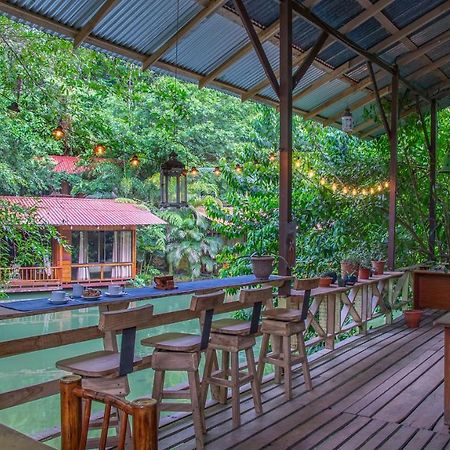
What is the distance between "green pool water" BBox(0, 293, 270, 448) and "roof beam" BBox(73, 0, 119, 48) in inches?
154

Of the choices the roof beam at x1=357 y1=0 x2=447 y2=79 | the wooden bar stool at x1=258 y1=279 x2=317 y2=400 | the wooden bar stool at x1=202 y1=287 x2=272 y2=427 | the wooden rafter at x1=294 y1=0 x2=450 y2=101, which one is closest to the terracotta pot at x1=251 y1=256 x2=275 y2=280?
the wooden bar stool at x1=258 y1=279 x2=317 y2=400

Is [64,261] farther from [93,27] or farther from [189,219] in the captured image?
[93,27]

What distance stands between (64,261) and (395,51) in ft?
44.3

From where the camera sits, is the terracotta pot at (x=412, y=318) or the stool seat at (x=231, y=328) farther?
the terracotta pot at (x=412, y=318)

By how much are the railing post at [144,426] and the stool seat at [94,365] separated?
4.62 ft

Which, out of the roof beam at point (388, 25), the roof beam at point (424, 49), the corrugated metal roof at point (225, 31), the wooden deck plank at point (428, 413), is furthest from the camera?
the roof beam at point (424, 49)

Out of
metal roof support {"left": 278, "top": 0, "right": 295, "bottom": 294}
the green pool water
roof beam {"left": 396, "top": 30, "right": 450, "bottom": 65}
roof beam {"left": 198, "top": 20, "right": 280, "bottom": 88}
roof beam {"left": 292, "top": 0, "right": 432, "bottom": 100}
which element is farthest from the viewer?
the green pool water

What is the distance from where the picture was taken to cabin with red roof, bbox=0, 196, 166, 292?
16156mm

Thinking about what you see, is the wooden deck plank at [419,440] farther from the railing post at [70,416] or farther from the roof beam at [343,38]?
the roof beam at [343,38]

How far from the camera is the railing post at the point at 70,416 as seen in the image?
4.28ft

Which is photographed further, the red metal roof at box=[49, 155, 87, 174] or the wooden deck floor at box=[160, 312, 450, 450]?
the red metal roof at box=[49, 155, 87, 174]

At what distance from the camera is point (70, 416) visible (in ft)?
4.34

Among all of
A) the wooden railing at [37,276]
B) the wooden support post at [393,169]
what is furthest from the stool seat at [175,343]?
the wooden railing at [37,276]

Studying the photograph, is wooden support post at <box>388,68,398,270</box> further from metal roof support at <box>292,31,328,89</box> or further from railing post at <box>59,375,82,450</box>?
railing post at <box>59,375,82,450</box>
